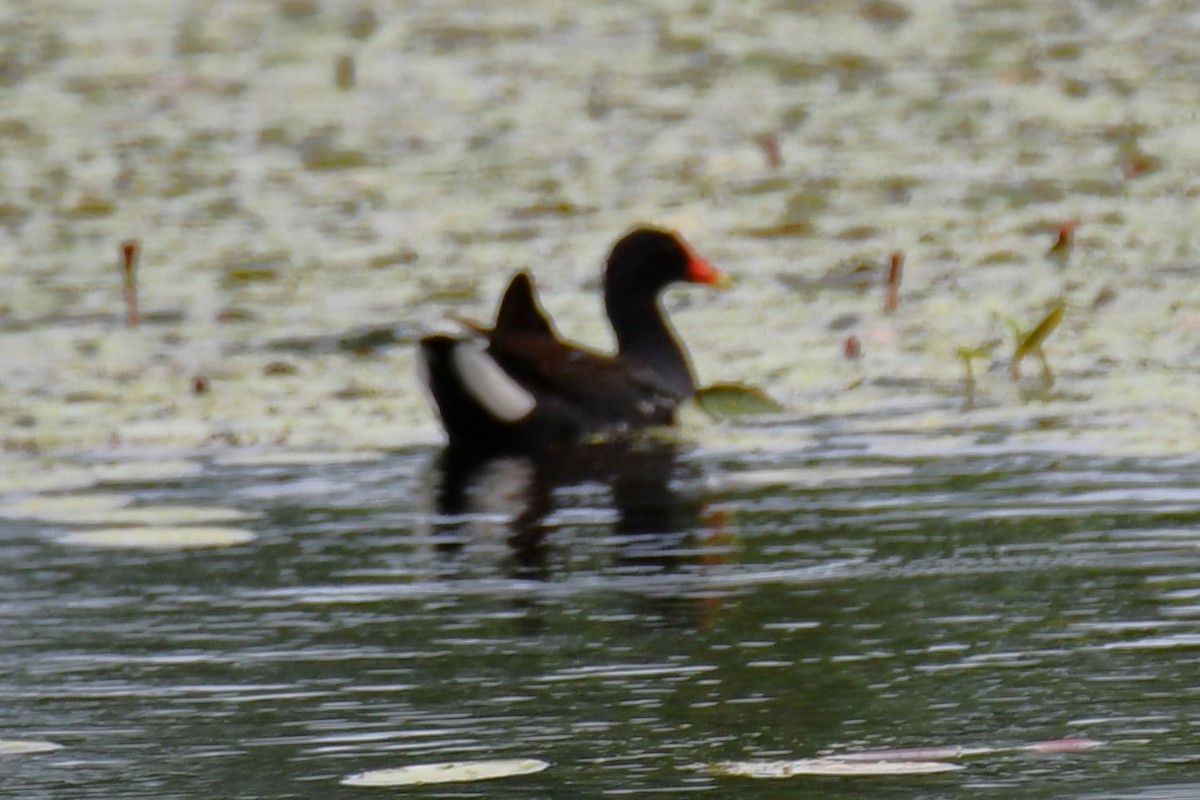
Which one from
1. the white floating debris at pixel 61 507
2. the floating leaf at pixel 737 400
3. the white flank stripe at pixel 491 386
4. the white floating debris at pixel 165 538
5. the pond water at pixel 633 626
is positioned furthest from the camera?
the floating leaf at pixel 737 400

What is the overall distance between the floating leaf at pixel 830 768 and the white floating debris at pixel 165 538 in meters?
→ 2.51

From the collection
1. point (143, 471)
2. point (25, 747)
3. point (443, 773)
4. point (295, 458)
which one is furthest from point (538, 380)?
point (443, 773)

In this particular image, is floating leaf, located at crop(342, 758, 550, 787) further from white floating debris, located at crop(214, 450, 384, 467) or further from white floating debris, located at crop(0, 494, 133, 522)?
white floating debris, located at crop(214, 450, 384, 467)

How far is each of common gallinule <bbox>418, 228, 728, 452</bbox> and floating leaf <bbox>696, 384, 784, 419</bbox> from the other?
20cm

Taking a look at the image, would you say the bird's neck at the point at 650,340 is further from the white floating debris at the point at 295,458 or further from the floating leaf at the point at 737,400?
the white floating debris at the point at 295,458

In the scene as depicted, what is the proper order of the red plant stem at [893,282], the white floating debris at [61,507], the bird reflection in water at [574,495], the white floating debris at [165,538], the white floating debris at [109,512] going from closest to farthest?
the bird reflection in water at [574,495] → the white floating debris at [165,538] → the white floating debris at [109,512] → the white floating debris at [61,507] → the red plant stem at [893,282]

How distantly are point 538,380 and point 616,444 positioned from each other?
0.96 feet

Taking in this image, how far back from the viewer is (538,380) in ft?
26.2

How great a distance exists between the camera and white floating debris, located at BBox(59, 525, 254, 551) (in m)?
6.35

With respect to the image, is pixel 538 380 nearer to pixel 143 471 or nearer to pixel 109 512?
pixel 143 471

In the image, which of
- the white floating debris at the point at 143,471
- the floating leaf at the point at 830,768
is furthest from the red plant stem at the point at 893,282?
the floating leaf at the point at 830,768

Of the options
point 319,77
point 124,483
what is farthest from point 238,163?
point 124,483

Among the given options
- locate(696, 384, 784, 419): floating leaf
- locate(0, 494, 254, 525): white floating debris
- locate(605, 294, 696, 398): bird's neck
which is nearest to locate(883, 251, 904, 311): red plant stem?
locate(605, 294, 696, 398): bird's neck

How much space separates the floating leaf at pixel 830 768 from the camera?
3986 mm
